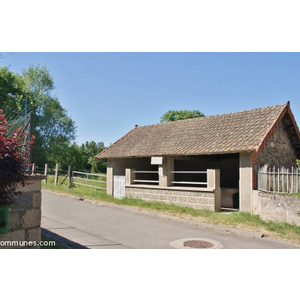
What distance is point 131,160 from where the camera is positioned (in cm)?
1683

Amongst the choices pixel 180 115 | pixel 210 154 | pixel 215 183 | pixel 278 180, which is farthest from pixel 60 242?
pixel 180 115

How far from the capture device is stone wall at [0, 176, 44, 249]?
478 centimetres

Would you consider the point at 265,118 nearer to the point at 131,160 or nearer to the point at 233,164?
the point at 233,164

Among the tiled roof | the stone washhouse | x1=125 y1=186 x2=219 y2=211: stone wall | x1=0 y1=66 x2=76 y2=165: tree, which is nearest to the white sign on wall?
the stone washhouse

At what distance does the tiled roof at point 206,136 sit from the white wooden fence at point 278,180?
1026 mm

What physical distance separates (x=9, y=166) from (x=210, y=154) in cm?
894

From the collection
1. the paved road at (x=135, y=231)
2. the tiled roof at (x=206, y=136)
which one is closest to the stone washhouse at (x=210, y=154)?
the tiled roof at (x=206, y=136)

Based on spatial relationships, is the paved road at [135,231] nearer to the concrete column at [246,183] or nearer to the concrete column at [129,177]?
the concrete column at [246,183]

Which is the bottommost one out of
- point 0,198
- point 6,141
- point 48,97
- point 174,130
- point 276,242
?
point 276,242

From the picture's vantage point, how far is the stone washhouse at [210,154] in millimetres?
11000

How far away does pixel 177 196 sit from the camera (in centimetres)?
1248

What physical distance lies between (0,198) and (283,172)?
28.3 feet

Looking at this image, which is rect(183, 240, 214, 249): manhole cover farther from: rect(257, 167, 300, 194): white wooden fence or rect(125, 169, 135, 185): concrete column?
rect(125, 169, 135, 185): concrete column

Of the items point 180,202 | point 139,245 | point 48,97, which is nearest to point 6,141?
point 139,245
